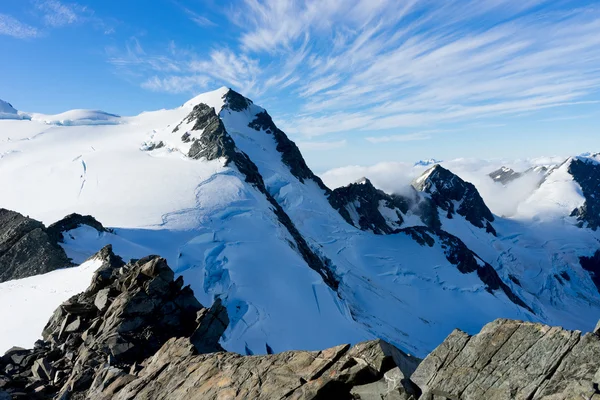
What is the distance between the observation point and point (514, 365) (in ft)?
25.2

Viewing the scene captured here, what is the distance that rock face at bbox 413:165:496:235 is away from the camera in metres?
144

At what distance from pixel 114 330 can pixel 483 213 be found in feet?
525

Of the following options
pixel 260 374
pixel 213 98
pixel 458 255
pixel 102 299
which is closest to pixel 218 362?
pixel 260 374

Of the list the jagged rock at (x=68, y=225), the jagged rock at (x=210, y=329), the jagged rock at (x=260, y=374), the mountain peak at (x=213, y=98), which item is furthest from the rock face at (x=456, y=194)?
the jagged rock at (x=260, y=374)

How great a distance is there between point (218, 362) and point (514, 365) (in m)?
8.58

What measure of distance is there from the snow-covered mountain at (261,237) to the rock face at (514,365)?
19.5 metres

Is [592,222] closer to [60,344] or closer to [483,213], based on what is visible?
[483,213]

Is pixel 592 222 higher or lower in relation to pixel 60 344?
lower

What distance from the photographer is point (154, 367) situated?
12.6m

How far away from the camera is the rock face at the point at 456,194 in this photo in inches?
5659

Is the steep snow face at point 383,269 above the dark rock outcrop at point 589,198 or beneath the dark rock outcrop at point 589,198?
above

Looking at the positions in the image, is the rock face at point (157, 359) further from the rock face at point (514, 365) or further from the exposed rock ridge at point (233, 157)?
the exposed rock ridge at point (233, 157)

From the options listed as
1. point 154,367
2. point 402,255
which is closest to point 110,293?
point 154,367

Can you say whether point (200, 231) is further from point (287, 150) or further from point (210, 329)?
point (287, 150)
